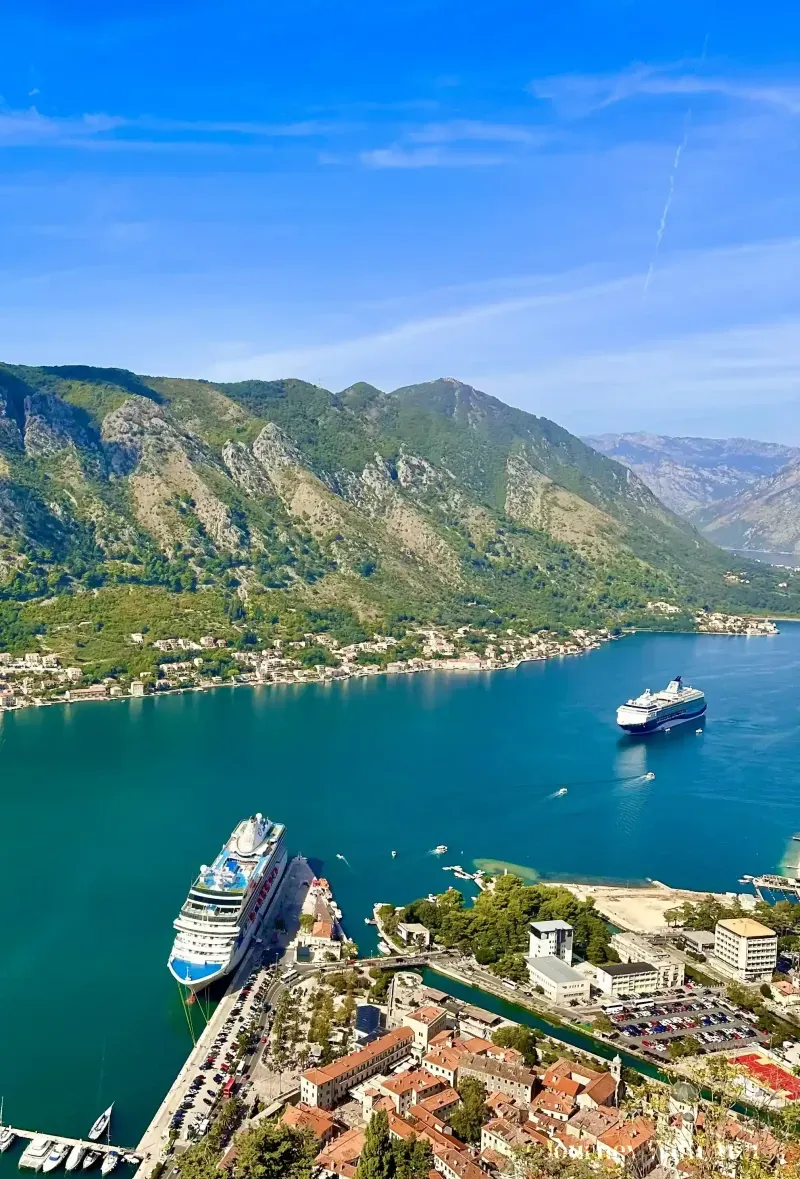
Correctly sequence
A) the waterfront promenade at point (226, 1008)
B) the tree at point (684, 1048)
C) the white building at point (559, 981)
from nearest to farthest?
the waterfront promenade at point (226, 1008), the tree at point (684, 1048), the white building at point (559, 981)

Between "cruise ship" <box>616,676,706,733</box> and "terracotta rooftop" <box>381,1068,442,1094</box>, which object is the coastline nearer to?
"cruise ship" <box>616,676,706,733</box>

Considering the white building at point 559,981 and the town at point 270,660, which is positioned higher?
the town at point 270,660

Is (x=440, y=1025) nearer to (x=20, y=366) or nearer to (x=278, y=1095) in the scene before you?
(x=278, y=1095)

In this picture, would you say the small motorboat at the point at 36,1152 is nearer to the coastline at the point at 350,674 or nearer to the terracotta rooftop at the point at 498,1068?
the terracotta rooftop at the point at 498,1068

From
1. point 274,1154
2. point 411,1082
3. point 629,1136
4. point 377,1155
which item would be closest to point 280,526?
point 411,1082

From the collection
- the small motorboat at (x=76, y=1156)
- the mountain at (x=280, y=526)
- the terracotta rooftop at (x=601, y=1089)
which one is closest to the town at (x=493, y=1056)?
the terracotta rooftop at (x=601, y=1089)

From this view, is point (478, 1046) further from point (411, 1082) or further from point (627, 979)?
point (627, 979)
